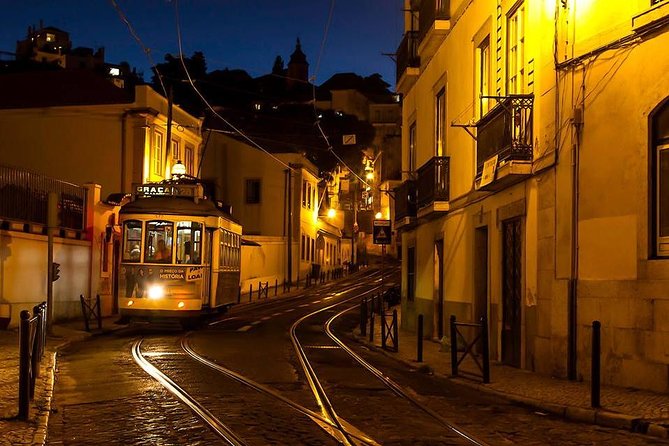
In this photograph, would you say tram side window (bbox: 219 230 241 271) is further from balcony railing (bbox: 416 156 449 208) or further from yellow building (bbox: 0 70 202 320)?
yellow building (bbox: 0 70 202 320)

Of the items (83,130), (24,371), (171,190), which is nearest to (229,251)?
(171,190)

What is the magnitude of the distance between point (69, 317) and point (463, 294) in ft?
41.8

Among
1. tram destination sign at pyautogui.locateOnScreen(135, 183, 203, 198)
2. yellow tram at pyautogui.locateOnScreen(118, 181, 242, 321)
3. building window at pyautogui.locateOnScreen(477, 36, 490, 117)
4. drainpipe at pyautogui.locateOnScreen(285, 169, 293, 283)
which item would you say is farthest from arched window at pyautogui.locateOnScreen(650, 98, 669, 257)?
drainpipe at pyautogui.locateOnScreen(285, 169, 293, 283)

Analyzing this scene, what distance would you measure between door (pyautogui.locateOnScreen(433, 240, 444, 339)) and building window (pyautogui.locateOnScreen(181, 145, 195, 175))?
2215 cm

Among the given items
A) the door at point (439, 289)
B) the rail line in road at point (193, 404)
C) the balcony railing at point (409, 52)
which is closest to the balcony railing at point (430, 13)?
the balcony railing at point (409, 52)

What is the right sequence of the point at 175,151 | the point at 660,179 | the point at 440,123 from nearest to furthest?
the point at 660,179 → the point at 440,123 → the point at 175,151

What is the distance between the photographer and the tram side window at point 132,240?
20.7 meters

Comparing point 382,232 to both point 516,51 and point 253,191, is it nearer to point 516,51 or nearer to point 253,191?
point 516,51

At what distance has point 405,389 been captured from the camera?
1188 centimetres

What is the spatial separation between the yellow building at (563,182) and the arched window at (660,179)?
0.02 metres

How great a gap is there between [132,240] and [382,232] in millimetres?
6802

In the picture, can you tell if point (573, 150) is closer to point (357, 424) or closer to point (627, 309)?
point (627, 309)

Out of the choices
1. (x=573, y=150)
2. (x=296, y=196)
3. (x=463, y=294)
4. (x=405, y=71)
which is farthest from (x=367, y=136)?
(x=573, y=150)

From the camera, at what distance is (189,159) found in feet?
138
